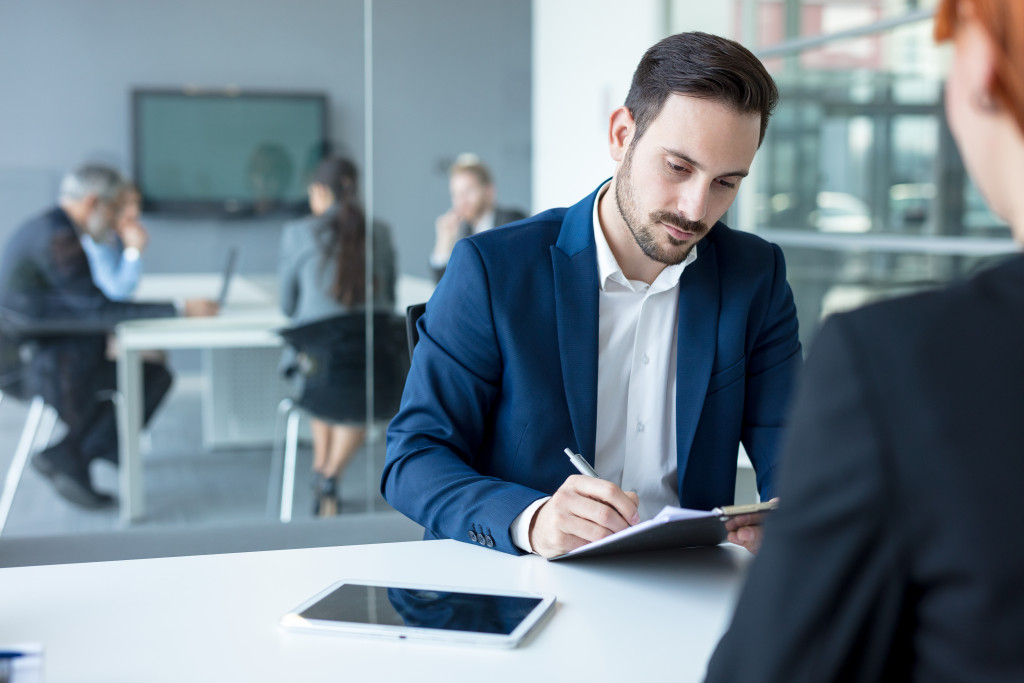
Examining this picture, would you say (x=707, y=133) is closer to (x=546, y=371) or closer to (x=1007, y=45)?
(x=546, y=371)

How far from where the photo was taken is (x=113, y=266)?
3287 mm

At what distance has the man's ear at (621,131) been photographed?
1.65m

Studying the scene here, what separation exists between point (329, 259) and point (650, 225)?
2154 mm

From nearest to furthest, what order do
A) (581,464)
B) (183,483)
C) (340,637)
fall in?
(340,637) < (581,464) < (183,483)

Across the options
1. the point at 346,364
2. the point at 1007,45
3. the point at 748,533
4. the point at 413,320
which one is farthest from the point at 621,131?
the point at 346,364

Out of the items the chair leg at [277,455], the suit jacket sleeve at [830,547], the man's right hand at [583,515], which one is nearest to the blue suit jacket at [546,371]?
the man's right hand at [583,515]

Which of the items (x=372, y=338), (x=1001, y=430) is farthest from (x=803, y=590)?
(x=372, y=338)

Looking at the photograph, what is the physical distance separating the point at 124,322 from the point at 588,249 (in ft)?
7.29

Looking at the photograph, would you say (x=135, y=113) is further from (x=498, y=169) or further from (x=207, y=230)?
(x=498, y=169)

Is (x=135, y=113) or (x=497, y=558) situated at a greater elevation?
(x=135, y=113)

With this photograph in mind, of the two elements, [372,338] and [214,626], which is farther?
[372,338]

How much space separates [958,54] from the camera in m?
0.58

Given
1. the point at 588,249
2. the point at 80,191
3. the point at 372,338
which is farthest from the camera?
the point at 372,338

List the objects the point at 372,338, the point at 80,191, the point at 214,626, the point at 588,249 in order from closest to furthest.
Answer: the point at 214,626 → the point at 588,249 → the point at 80,191 → the point at 372,338
